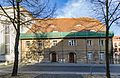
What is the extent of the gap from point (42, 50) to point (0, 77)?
3810 centimetres

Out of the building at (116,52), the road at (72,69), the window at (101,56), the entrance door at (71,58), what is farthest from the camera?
the building at (116,52)

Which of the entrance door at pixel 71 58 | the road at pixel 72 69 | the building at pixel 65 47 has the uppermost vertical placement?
the building at pixel 65 47

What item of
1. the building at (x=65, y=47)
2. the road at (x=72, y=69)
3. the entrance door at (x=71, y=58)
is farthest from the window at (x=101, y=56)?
the road at (x=72, y=69)

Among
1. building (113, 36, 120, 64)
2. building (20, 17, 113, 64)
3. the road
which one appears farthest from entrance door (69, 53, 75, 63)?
the road

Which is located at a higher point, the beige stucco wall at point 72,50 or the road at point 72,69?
the beige stucco wall at point 72,50

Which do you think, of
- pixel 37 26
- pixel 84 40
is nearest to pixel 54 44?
pixel 84 40

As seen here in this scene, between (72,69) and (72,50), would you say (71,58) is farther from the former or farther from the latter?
(72,69)

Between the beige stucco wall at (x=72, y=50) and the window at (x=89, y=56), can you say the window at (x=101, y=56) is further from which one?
the window at (x=89, y=56)

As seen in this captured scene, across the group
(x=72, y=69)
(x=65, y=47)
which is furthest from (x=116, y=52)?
(x=72, y=69)

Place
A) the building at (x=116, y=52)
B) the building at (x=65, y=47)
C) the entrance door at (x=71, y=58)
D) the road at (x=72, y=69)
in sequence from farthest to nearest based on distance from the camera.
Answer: the building at (x=116, y=52), the entrance door at (x=71, y=58), the building at (x=65, y=47), the road at (x=72, y=69)

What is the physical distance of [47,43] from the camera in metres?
58.0

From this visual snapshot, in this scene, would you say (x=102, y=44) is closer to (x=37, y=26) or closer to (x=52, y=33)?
(x=52, y=33)

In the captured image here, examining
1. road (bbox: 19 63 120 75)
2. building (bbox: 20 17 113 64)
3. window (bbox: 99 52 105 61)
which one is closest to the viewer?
road (bbox: 19 63 120 75)

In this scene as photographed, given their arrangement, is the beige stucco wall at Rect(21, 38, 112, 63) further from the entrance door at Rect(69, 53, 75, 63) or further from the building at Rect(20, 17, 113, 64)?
the entrance door at Rect(69, 53, 75, 63)
